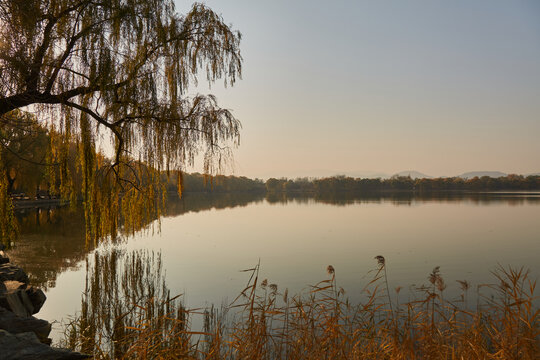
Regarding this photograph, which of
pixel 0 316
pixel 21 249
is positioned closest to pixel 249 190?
pixel 21 249

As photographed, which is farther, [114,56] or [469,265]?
[469,265]

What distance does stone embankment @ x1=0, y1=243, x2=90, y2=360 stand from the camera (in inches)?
102

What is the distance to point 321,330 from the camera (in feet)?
12.1

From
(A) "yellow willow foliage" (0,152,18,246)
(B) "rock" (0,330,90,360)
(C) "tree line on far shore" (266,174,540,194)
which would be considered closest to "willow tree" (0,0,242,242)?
(A) "yellow willow foliage" (0,152,18,246)

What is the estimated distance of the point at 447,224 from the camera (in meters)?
18.0

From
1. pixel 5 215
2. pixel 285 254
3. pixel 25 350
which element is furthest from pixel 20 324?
pixel 285 254

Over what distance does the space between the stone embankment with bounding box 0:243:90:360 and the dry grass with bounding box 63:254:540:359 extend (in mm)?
428

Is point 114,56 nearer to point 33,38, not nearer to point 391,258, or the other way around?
point 33,38

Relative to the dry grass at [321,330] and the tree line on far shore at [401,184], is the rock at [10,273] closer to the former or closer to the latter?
the dry grass at [321,330]

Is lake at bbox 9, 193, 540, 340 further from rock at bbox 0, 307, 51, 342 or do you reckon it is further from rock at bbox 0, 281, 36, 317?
rock at bbox 0, 307, 51, 342

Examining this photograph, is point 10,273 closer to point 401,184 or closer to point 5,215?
point 5,215

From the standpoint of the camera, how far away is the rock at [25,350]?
2517 millimetres

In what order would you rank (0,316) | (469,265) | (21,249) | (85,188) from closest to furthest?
(0,316)
(85,188)
(469,265)
(21,249)

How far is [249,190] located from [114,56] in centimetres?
9556
